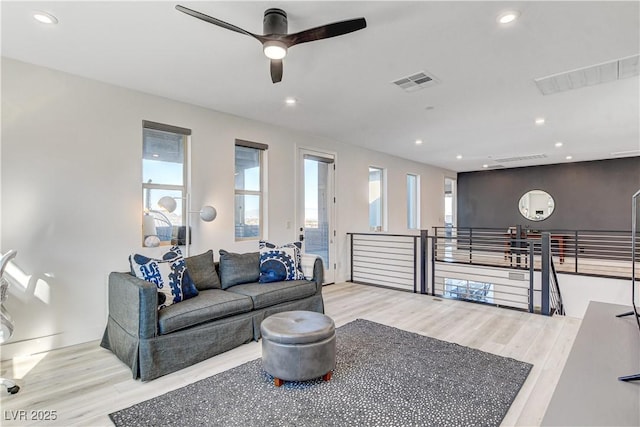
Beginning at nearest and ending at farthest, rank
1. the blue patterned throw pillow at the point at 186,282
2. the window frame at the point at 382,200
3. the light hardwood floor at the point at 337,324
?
the light hardwood floor at the point at 337,324 < the blue patterned throw pillow at the point at 186,282 < the window frame at the point at 382,200

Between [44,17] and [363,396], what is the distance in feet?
11.4

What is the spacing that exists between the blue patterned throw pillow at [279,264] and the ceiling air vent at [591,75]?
3.24m

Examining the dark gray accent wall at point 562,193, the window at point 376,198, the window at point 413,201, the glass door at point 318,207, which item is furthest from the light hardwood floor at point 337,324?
the dark gray accent wall at point 562,193

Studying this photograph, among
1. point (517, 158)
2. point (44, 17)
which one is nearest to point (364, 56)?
point (44, 17)

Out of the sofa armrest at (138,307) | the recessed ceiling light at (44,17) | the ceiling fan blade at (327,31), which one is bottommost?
the sofa armrest at (138,307)

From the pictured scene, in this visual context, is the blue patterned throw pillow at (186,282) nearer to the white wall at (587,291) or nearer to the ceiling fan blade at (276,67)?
the ceiling fan blade at (276,67)

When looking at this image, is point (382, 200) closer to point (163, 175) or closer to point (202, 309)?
point (163, 175)

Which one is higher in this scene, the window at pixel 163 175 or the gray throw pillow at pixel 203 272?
the window at pixel 163 175

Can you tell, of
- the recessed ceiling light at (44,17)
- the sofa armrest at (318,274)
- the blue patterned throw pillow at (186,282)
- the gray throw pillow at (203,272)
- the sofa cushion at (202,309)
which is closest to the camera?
the recessed ceiling light at (44,17)

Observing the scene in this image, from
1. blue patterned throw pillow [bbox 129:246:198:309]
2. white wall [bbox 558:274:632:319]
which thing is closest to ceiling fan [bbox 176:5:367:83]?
blue patterned throw pillow [bbox 129:246:198:309]

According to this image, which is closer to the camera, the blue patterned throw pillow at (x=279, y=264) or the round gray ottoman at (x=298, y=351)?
the round gray ottoman at (x=298, y=351)

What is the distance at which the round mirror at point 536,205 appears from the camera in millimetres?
8992

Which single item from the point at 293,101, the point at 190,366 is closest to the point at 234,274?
the point at 190,366

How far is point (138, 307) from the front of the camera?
256cm
